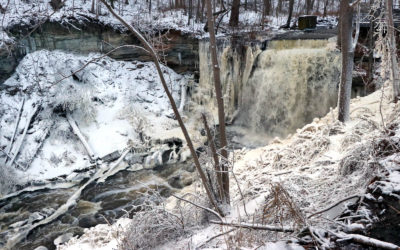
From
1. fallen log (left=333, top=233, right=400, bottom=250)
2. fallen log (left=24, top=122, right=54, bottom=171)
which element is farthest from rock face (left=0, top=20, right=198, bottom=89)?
fallen log (left=333, top=233, right=400, bottom=250)

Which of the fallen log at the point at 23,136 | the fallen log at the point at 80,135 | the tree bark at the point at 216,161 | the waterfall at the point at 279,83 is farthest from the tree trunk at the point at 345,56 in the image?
the fallen log at the point at 23,136

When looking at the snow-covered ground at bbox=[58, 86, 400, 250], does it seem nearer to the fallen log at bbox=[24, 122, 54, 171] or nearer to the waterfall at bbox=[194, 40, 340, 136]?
the waterfall at bbox=[194, 40, 340, 136]

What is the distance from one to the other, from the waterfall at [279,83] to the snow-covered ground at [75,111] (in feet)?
8.15

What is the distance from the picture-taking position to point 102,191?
788 cm

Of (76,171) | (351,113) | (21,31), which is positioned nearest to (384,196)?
(351,113)

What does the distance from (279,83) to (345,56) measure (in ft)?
13.1

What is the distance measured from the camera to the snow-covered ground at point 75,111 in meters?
9.28

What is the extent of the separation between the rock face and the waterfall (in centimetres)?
152

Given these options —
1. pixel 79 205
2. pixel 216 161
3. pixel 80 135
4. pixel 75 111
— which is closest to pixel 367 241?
pixel 216 161

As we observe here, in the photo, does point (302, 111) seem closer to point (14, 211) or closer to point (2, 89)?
point (14, 211)

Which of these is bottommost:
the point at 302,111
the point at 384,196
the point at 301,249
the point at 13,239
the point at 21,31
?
the point at 13,239

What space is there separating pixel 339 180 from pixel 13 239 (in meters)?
6.11

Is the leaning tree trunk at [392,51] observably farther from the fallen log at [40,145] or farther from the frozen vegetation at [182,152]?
the fallen log at [40,145]

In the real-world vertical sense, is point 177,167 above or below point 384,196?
below
